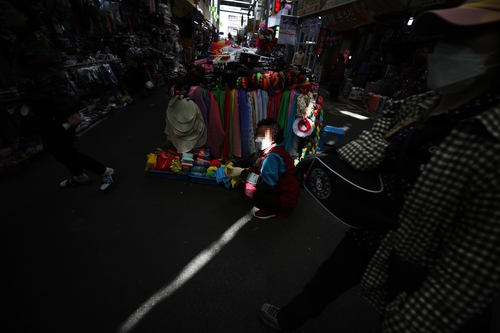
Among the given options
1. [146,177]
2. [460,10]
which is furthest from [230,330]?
[146,177]

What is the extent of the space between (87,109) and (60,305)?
190 inches

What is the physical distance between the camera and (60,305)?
5.29 feet

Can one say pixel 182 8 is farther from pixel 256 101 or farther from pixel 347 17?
pixel 256 101

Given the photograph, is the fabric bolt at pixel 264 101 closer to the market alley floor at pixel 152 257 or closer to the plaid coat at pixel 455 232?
the market alley floor at pixel 152 257

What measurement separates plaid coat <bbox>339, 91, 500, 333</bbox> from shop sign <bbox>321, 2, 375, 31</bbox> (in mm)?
9553

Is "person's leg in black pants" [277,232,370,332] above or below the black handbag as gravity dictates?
below

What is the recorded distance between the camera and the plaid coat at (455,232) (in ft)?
1.83

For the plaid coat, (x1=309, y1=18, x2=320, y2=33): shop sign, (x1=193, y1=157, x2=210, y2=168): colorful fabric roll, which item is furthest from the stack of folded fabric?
(x1=309, y1=18, x2=320, y2=33): shop sign

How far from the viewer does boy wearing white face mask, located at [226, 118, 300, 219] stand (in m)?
2.28

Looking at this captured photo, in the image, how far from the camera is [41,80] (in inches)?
79.0

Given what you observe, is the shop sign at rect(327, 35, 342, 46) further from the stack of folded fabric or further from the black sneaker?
the black sneaker

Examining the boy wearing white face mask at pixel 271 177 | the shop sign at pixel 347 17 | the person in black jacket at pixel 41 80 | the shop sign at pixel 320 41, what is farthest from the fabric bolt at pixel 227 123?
the shop sign at pixel 320 41

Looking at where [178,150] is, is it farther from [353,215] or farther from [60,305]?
[353,215]

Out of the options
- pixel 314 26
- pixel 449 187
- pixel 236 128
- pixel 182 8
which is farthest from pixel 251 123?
pixel 182 8
